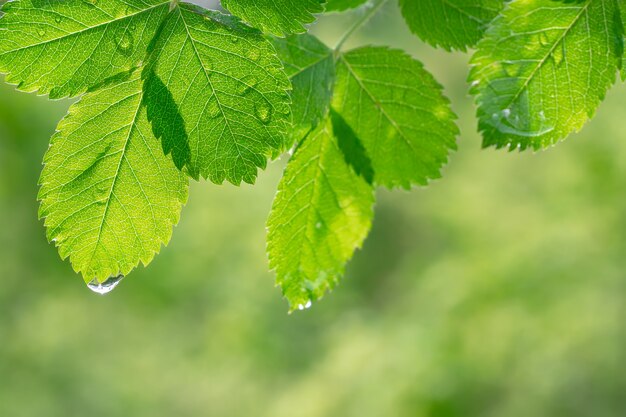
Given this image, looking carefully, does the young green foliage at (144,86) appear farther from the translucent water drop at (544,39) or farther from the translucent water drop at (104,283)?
the translucent water drop at (544,39)

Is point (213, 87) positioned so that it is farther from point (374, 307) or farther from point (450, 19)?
point (374, 307)

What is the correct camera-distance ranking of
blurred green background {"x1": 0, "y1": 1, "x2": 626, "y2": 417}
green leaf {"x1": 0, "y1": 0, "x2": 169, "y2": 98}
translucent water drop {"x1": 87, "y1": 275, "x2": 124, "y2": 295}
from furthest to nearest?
1. blurred green background {"x1": 0, "y1": 1, "x2": 626, "y2": 417}
2. translucent water drop {"x1": 87, "y1": 275, "x2": 124, "y2": 295}
3. green leaf {"x1": 0, "y1": 0, "x2": 169, "y2": 98}

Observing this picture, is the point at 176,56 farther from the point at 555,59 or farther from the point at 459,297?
the point at 459,297

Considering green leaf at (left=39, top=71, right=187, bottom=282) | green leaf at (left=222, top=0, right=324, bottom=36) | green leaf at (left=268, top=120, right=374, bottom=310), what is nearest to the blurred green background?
green leaf at (left=268, top=120, right=374, bottom=310)

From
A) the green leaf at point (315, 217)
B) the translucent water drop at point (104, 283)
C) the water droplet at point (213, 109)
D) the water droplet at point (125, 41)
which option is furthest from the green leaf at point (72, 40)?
the green leaf at point (315, 217)

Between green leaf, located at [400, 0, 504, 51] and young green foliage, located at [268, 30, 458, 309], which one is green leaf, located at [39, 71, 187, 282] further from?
green leaf, located at [400, 0, 504, 51]

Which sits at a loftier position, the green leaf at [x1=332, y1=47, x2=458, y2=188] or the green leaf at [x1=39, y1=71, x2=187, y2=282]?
the green leaf at [x1=332, y1=47, x2=458, y2=188]

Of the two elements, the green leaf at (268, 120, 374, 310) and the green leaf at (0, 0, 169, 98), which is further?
the green leaf at (268, 120, 374, 310)
